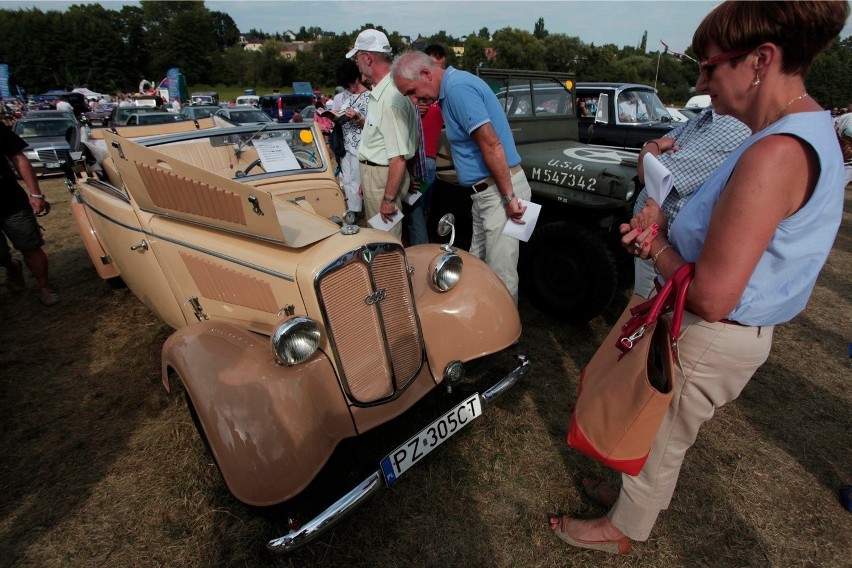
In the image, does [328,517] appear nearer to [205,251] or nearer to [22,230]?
[205,251]

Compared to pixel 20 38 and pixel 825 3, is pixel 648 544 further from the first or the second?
pixel 20 38

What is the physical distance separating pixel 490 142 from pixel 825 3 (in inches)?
67.9

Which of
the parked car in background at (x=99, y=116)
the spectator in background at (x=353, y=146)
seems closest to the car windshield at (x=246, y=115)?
the parked car in background at (x=99, y=116)

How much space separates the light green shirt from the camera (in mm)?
3084

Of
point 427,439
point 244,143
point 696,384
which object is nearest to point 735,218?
point 696,384

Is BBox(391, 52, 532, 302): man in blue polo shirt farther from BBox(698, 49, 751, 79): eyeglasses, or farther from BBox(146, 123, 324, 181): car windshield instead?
BBox(698, 49, 751, 79): eyeglasses

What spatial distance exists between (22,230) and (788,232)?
17.6 ft

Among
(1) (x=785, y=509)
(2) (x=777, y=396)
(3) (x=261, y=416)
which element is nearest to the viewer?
(3) (x=261, y=416)

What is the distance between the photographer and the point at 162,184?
2.42 m

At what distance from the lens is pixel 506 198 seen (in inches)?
110

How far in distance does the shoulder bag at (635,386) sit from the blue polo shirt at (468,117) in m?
1.62

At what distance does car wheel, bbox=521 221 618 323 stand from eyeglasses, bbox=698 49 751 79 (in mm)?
2252

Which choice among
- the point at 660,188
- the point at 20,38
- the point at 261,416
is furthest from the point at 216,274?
the point at 20,38

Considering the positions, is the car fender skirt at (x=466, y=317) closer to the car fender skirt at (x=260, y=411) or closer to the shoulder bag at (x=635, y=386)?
the car fender skirt at (x=260, y=411)
